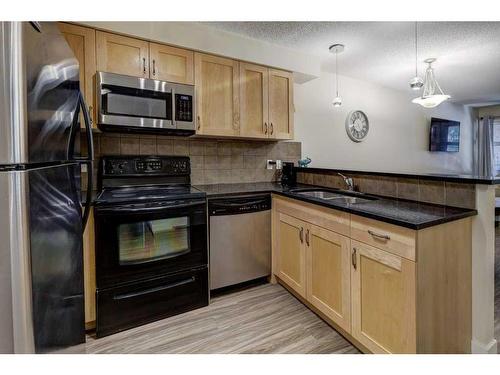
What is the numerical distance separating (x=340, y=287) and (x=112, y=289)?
4.91 ft

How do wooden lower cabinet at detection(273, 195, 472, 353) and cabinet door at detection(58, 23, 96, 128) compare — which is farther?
cabinet door at detection(58, 23, 96, 128)

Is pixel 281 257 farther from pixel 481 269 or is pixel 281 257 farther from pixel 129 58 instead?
pixel 129 58

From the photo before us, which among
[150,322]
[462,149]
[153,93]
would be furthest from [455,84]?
[150,322]

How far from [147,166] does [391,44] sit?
280 cm

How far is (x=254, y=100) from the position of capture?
2.65 metres

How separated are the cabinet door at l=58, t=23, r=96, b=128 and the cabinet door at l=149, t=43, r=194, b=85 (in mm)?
423

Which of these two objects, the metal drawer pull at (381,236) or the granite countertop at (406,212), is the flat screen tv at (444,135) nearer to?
the granite countertop at (406,212)

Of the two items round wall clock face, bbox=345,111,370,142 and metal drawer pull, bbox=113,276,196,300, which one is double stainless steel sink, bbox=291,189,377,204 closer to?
metal drawer pull, bbox=113,276,196,300

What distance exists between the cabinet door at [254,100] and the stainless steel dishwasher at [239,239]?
70 cm

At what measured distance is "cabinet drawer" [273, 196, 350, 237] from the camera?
164 centimetres

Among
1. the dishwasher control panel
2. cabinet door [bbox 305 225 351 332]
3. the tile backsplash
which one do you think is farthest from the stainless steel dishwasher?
the tile backsplash

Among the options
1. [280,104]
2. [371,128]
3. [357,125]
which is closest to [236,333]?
[280,104]

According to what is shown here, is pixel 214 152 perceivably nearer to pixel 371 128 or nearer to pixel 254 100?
pixel 254 100

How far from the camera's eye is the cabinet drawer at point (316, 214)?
1.64 m
